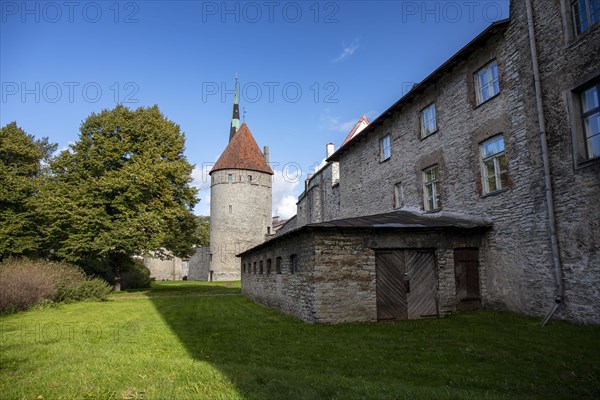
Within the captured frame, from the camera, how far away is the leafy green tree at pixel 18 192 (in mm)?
24484

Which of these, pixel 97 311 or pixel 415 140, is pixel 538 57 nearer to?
pixel 415 140

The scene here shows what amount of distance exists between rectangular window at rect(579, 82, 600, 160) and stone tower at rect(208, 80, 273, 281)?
37367 mm

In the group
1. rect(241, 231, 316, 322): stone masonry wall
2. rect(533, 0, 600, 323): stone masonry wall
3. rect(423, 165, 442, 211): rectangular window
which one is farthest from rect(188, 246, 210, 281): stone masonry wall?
rect(533, 0, 600, 323): stone masonry wall

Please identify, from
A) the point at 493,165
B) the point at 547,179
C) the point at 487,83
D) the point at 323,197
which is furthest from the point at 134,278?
the point at 547,179

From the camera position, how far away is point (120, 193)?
23.8 m

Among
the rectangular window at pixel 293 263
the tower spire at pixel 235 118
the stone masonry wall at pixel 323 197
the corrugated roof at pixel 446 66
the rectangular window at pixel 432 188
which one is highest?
the tower spire at pixel 235 118

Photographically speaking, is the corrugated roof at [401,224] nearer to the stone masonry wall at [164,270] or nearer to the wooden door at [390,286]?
the wooden door at [390,286]

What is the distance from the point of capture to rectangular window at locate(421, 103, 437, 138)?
601 inches

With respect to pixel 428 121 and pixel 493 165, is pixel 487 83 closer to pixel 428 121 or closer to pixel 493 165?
pixel 493 165

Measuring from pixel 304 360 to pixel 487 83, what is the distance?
34.5 feet

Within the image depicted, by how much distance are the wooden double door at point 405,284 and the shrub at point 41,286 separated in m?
13.3

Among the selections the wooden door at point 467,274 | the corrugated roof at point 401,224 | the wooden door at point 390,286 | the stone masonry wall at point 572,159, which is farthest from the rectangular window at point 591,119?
the wooden door at point 390,286

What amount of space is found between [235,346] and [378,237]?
5.30 metres

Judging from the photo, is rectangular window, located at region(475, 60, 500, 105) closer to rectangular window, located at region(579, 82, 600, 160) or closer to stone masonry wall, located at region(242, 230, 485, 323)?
rectangular window, located at region(579, 82, 600, 160)
